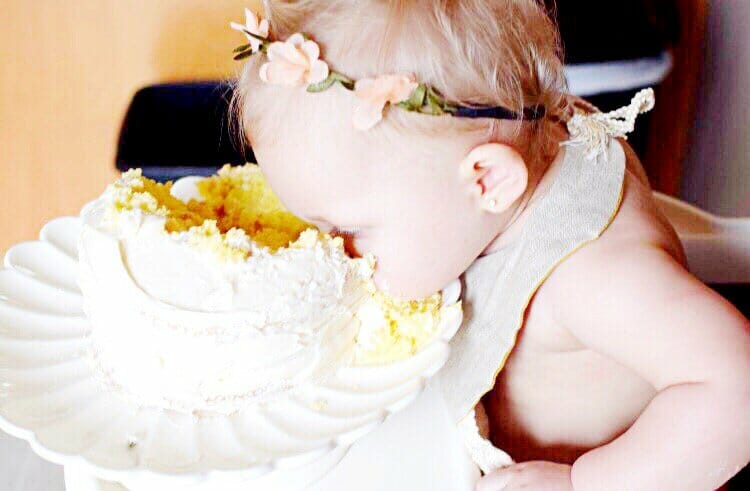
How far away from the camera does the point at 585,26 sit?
1117mm

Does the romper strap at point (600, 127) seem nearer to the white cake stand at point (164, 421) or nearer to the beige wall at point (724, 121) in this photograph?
the white cake stand at point (164, 421)

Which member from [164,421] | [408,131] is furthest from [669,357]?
[164,421]

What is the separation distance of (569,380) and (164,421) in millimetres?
367

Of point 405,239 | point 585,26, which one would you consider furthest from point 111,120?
point 405,239

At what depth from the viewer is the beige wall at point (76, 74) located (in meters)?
1.32

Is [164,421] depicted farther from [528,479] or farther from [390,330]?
[528,479]

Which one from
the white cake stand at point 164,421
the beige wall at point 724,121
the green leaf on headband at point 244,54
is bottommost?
the beige wall at point 724,121

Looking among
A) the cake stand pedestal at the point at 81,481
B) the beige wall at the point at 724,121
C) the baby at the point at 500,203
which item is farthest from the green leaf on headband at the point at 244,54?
the beige wall at the point at 724,121

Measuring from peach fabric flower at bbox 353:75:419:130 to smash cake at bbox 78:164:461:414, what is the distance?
0.10 meters

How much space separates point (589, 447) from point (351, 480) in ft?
0.85

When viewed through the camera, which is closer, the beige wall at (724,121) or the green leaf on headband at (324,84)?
the green leaf on headband at (324,84)

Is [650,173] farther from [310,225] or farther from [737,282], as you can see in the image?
[310,225]

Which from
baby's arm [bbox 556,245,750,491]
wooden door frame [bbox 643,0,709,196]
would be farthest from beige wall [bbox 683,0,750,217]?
baby's arm [bbox 556,245,750,491]

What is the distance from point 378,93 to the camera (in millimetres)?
547
